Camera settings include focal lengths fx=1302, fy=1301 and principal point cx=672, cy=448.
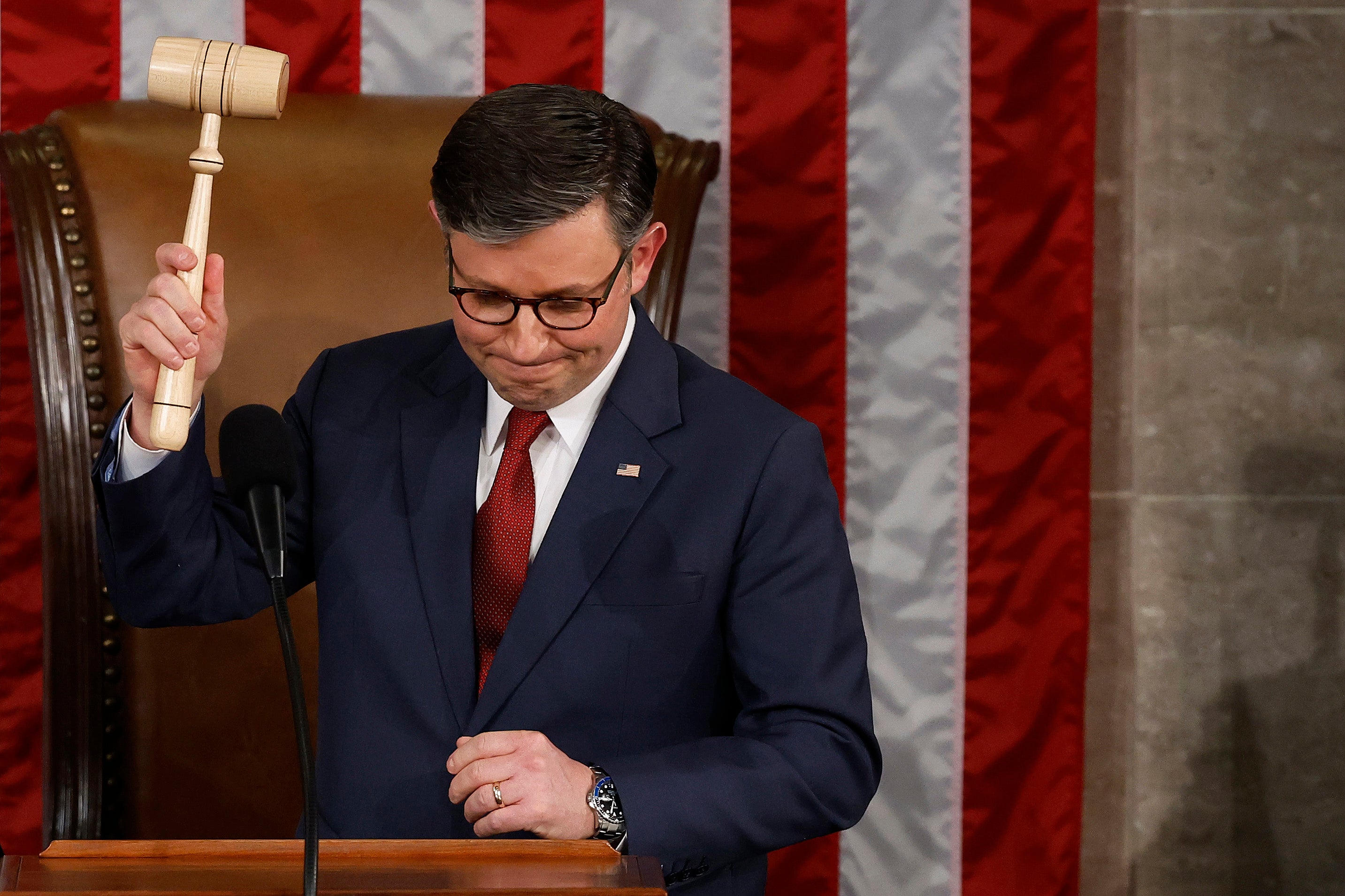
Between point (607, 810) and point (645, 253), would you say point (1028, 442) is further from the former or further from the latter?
point (607, 810)

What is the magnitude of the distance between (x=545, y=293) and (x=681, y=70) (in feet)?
3.20

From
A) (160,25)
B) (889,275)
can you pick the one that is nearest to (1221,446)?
(889,275)

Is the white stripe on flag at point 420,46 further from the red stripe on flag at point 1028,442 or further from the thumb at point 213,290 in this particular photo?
the thumb at point 213,290

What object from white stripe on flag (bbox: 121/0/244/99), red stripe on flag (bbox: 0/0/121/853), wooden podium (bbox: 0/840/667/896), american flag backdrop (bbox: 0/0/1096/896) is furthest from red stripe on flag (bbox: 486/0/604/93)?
wooden podium (bbox: 0/840/667/896)

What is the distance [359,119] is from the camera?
1954mm

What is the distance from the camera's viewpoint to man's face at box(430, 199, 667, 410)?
1291 millimetres

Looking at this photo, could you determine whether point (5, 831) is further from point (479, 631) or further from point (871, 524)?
point (871, 524)

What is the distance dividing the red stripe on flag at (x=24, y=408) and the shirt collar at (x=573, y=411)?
3.10 feet

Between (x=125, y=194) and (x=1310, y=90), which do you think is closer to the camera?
(x=125, y=194)

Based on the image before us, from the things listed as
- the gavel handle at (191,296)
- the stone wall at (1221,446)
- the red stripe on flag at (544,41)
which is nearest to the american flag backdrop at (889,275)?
the red stripe on flag at (544,41)

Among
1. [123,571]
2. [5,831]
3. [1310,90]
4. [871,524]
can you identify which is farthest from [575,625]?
[1310,90]

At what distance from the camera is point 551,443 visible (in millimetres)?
1509

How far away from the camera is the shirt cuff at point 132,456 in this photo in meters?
1.30

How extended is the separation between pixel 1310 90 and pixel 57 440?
2.06 meters
